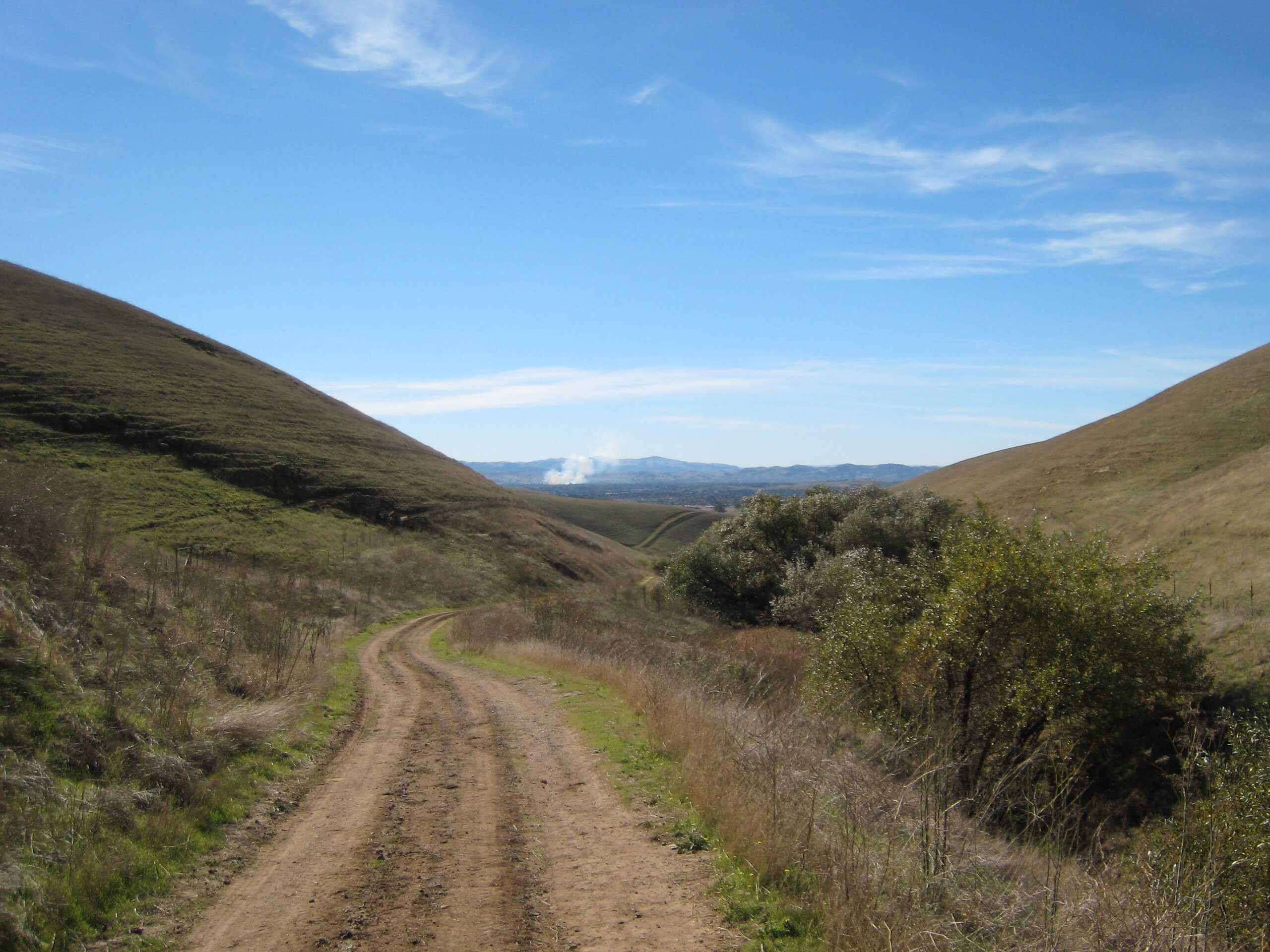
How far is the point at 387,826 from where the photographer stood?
7.54 m

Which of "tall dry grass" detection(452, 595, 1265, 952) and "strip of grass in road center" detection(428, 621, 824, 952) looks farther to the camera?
"strip of grass in road center" detection(428, 621, 824, 952)

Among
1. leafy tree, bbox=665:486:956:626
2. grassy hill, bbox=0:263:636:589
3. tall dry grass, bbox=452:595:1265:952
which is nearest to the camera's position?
tall dry grass, bbox=452:595:1265:952

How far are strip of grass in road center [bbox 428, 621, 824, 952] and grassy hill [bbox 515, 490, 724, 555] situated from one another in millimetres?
104746

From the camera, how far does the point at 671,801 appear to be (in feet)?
26.9

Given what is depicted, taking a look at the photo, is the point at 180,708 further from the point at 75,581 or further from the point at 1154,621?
the point at 1154,621

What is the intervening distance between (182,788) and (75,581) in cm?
528

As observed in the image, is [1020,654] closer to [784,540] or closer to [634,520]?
[784,540]

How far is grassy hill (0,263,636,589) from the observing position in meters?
46.1

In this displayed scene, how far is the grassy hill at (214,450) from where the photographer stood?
151 feet

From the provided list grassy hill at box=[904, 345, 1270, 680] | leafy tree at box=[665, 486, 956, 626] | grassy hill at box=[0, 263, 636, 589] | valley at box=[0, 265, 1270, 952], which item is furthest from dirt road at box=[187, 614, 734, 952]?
grassy hill at box=[0, 263, 636, 589]

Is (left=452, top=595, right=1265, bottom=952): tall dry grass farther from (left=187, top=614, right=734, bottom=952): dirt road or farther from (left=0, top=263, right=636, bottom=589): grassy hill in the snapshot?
(left=0, top=263, right=636, bottom=589): grassy hill

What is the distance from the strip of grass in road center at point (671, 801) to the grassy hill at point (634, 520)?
104746mm

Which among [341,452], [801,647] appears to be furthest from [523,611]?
A: [341,452]

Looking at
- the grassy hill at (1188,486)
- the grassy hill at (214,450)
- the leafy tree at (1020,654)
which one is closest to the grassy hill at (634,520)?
the grassy hill at (214,450)
